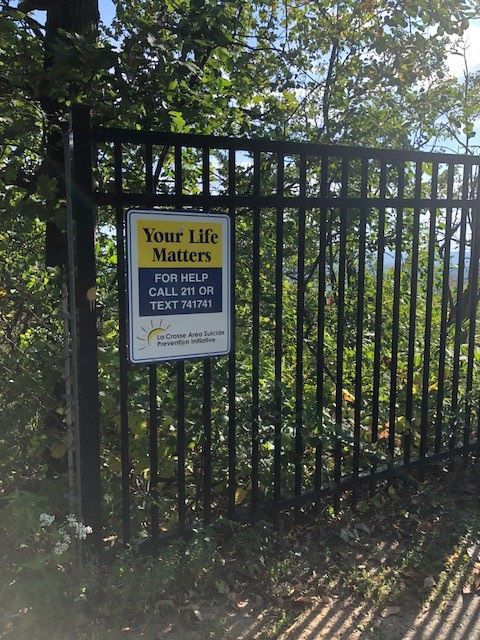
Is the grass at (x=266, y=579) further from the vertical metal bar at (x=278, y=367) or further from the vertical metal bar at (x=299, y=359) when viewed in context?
the vertical metal bar at (x=299, y=359)

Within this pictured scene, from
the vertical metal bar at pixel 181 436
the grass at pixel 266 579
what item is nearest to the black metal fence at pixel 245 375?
the vertical metal bar at pixel 181 436

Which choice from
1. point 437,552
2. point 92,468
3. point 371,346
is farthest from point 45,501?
point 371,346

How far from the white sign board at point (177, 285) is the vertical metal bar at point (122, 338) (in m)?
0.05

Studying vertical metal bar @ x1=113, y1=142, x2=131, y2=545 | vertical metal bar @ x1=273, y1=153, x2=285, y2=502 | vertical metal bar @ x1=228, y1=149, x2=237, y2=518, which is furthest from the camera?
vertical metal bar @ x1=273, y1=153, x2=285, y2=502

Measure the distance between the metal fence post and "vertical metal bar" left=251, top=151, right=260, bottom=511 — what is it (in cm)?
81

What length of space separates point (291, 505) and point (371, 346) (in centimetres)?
172

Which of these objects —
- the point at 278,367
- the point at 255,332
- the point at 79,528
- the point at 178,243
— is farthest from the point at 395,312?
the point at 79,528

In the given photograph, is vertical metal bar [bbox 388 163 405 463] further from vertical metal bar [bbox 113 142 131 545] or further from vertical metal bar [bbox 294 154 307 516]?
vertical metal bar [bbox 113 142 131 545]

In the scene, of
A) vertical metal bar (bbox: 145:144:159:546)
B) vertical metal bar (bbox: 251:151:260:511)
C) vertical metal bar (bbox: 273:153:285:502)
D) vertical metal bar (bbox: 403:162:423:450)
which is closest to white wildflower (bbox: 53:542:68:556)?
vertical metal bar (bbox: 145:144:159:546)

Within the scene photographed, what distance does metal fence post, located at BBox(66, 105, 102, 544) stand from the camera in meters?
2.56

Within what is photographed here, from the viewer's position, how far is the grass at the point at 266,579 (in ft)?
8.45

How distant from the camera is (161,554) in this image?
9.32ft

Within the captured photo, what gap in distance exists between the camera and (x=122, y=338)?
271 cm

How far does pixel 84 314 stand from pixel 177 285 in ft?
1.46
